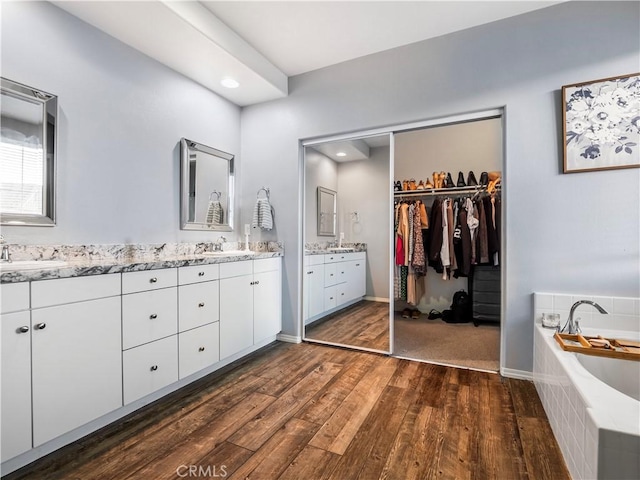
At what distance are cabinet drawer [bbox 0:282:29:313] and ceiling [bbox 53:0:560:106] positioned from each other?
175 centimetres

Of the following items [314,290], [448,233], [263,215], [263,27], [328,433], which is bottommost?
[328,433]

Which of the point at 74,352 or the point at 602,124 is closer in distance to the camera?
the point at 74,352

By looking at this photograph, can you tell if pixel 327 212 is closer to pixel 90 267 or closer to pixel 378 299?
pixel 378 299

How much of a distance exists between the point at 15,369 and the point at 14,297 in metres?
0.31

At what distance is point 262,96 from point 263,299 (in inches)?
80.6

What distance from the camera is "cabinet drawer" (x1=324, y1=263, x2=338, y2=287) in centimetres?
341

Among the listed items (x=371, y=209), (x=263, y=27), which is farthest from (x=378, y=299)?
(x=263, y=27)

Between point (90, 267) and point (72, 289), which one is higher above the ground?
point (90, 267)

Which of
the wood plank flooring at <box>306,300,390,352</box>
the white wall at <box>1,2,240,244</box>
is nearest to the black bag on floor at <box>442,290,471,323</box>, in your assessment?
the wood plank flooring at <box>306,300,390,352</box>

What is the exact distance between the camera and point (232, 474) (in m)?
1.40

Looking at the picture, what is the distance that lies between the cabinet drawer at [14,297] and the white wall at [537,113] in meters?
2.60

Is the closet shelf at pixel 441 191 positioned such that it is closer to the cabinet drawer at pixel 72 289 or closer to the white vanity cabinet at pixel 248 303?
the white vanity cabinet at pixel 248 303

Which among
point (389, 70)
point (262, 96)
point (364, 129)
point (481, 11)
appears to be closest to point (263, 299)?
point (364, 129)

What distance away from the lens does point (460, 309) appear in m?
3.87
